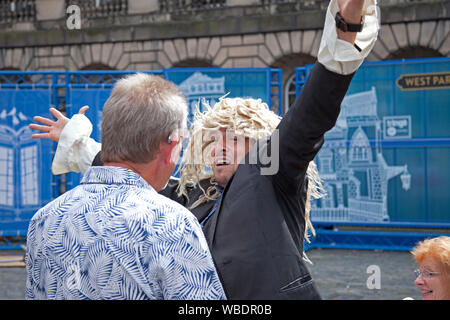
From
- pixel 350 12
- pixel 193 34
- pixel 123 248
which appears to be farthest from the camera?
pixel 193 34

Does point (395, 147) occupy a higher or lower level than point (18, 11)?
lower

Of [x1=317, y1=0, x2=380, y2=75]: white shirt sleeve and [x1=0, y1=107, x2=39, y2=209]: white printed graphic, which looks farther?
[x1=0, y1=107, x2=39, y2=209]: white printed graphic

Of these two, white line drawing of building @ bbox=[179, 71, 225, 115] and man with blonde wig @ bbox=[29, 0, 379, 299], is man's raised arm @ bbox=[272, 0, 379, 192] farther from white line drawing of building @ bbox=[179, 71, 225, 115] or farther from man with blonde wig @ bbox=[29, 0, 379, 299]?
white line drawing of building @ bbox=[179, 71, 225, 115]

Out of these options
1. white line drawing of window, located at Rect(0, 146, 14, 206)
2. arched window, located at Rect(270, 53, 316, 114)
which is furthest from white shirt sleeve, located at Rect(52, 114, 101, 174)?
arched window, located at Rect(270, 53, 316, 114)

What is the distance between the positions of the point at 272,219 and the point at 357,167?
23.8 ft

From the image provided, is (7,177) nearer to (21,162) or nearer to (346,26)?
(21,162)

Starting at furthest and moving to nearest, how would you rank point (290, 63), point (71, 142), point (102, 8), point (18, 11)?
point (18, 11)
point (102, 8)
point (290, 63)
point (71, 142)

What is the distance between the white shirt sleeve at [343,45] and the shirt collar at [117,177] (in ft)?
1.82

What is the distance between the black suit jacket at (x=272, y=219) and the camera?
1748 mm

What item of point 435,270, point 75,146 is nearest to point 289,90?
point 435,270

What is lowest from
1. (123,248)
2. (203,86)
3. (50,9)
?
(123,248)

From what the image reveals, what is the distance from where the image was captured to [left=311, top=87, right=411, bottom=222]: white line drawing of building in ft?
29.0

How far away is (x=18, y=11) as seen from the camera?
18.9m
